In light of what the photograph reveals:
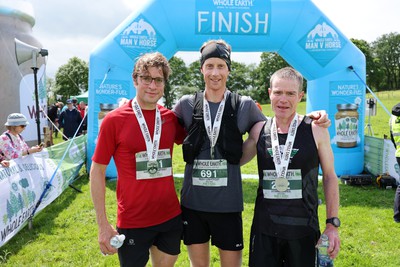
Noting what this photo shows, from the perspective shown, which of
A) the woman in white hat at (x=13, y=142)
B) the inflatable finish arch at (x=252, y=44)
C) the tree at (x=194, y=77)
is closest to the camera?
the woman in white hat at (x=13, y=142)

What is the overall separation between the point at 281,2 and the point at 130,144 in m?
6.06

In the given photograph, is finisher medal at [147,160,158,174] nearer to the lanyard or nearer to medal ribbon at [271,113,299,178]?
the lanyard

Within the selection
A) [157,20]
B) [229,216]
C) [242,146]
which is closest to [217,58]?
[242,146]

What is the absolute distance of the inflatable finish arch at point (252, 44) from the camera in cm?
696

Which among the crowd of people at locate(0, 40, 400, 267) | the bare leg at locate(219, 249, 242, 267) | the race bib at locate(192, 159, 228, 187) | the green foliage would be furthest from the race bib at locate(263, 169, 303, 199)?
the green foliage

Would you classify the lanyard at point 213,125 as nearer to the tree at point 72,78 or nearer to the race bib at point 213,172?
the race bib at point 213,172

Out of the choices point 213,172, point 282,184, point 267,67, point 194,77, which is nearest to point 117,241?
point 213,172

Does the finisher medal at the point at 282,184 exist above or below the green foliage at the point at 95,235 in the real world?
above

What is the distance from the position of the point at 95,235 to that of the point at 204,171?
3027 mm

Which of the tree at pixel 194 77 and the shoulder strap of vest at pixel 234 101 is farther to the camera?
the tree at pixel 194 77

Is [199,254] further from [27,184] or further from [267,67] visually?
[267,67]

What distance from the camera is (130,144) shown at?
2219mm

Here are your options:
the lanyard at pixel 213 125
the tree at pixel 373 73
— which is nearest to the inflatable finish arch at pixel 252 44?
the lanyard at pixel 213 125

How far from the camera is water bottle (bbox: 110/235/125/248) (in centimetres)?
213
